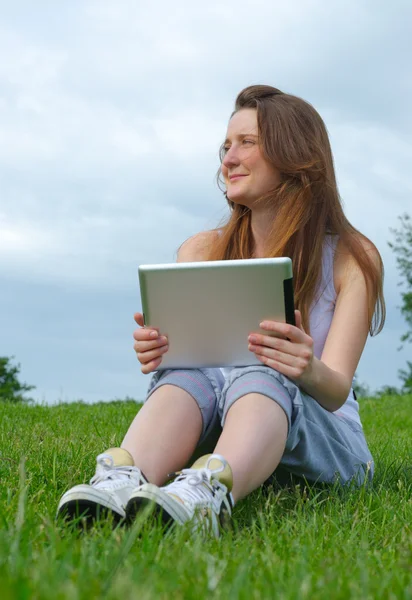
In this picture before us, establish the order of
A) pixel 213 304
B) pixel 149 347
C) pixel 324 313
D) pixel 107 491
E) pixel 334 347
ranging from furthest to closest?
pixel 324 313, pixel 334 347, pixel 149 347, pixel 213 304, pixel 107 491

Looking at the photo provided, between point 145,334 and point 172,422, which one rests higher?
point 145,334

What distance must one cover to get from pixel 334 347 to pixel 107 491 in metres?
1.16

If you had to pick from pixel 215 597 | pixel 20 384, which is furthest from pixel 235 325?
pixel 20 384

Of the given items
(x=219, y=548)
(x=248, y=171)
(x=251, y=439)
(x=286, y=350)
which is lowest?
(x=219, y=548)

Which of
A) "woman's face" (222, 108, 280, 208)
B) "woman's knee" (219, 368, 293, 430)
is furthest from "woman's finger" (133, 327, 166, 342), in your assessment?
"woman's face" (222, 108, 280, 208)

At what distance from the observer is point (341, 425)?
10.4 feet

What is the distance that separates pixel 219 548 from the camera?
2.10m

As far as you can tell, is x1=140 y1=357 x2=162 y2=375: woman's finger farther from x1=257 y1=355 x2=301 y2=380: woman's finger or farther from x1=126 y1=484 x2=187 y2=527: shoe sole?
x1=126 y1=484 x2=187 y2=527: shoe sole

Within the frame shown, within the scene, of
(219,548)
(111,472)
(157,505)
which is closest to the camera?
(219,548)

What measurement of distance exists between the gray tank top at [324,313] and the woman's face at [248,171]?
1.36ft

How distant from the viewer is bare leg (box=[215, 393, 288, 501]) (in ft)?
8.13

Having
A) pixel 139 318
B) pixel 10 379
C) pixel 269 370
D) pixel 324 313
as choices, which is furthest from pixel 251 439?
pixel 10 379

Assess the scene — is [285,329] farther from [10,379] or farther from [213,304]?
[10,379]

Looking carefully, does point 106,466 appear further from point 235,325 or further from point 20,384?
point 20,384
